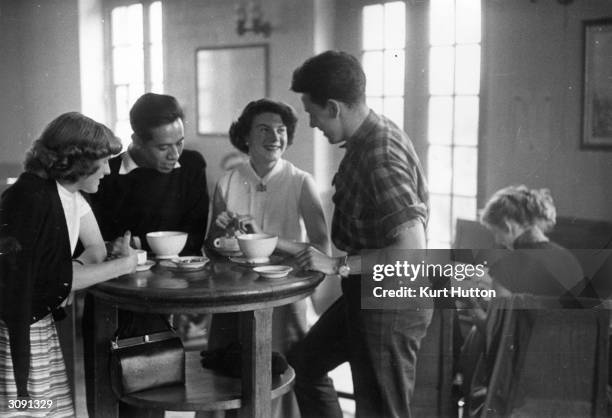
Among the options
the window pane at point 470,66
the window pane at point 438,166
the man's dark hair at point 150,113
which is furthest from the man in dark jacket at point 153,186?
the window pane at point 470,66

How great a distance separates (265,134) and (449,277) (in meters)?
0.55

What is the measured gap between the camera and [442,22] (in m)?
1.55

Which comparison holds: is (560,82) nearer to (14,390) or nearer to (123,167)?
(123,167)

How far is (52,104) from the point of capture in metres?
1.61

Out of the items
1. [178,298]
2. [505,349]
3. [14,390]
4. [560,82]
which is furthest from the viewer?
[505,349]

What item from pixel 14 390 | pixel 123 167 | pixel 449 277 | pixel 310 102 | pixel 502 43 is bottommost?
pixel 14 390

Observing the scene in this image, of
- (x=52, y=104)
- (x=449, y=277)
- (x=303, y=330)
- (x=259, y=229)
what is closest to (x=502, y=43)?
(x=449, y=277)

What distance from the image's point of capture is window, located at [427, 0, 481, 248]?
155 centimetres

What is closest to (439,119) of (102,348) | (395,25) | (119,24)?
(395,25)

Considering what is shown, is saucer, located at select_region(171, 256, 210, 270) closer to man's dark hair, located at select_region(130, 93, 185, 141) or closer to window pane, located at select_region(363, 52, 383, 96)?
man's dark hair, located at select_region(130, 93, 185, 141)

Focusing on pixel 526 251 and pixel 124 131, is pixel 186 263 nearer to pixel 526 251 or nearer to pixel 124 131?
pixel 124 131

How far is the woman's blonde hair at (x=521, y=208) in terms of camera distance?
5.18 feet

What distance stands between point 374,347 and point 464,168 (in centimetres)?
47

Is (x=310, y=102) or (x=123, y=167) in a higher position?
(x=310, y=102)
